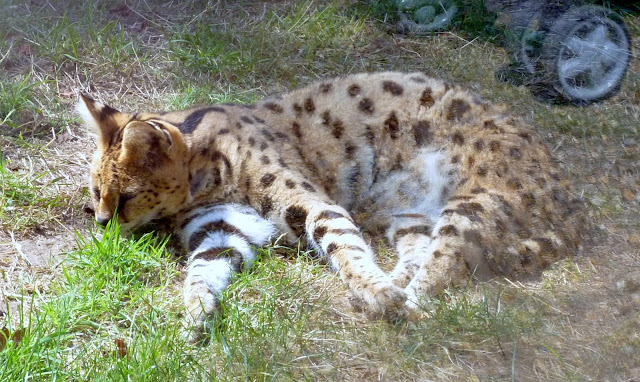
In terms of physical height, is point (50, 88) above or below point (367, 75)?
below

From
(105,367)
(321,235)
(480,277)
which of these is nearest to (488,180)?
(480,277)

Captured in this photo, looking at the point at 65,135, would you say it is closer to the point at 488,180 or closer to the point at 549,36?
the point at 488,180

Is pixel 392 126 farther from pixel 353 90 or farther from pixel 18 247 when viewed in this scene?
pixel 18 247

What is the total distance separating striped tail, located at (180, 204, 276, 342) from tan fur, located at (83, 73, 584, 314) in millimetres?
73

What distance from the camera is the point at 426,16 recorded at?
6.49m

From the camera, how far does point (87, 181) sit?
469 cm

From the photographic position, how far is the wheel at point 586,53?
5578 millimetres

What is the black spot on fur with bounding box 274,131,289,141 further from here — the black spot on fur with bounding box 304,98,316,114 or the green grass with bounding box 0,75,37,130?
the green grass with bounding box 0,75,37,130

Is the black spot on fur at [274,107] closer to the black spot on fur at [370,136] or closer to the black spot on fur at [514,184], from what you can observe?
A: the black spot on fur at [370,136]

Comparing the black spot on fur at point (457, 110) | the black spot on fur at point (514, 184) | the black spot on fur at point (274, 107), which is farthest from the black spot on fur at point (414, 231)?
the black spot on fur at point (274, 107)

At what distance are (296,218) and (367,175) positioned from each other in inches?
22.1

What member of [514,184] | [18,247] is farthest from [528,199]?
[18,247]

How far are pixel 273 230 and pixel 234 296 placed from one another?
0.60 meters

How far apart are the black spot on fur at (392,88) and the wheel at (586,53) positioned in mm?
1582
